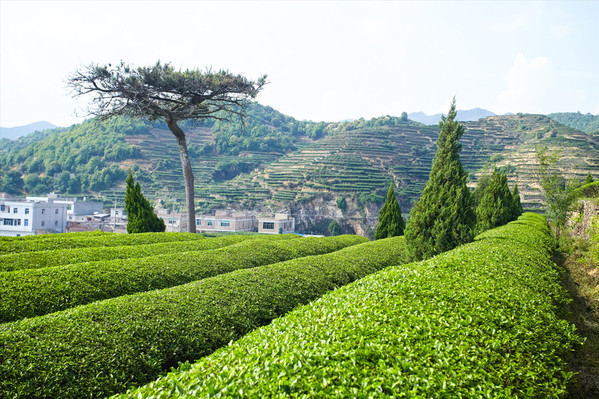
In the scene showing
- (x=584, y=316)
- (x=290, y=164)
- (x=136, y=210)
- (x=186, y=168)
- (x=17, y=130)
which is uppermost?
(x=17, y=130)

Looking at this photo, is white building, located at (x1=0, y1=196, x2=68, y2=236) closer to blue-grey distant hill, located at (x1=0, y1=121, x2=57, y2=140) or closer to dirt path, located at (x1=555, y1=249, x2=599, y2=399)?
dirt path, located at (x1=555, y1=249, x2=599, y2=399)

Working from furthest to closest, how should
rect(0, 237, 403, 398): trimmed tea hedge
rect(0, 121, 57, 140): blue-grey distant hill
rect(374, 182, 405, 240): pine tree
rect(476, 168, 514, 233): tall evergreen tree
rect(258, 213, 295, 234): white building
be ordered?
1. rect(0, 121, 57, 140): blue-grey distant hill
2. rect(258, 213, 295, 234): white building
3. rect(374, 182, 405, 240): pine tree
4. rect(476, 168, 514, 233): tall evergreen tree
5. rect(0, 237, 403, 398): trimmed tea hedge

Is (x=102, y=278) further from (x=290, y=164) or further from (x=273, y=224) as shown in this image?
(x=290, y=164)

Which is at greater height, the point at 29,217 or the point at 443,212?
the point at 443,212

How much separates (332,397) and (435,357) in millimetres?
893

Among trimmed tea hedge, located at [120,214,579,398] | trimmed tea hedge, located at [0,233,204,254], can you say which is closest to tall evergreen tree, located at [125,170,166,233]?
trimmed tea hedge, located at [0,233,204,254]

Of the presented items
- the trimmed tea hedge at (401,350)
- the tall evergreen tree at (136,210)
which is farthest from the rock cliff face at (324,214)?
the trimmed tea hedge at (401,350)

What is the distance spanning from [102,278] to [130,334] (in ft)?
6.79

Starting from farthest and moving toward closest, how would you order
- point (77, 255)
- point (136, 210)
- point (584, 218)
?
point (136, 210), point (584, 218), point (77, 255)

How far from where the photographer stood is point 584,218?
1211 centimetres

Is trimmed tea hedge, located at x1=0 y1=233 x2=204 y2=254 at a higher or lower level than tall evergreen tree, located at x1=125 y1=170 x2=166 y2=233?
lower

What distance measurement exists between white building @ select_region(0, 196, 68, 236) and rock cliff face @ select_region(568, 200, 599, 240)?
3078cm

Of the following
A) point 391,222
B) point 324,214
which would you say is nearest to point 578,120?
point 324,214

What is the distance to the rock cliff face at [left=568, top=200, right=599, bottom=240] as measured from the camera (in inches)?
380
